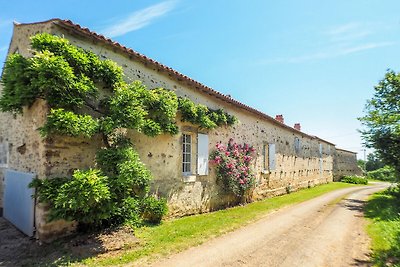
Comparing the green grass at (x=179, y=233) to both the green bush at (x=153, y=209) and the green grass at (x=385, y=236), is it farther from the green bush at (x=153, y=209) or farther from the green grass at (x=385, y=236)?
the green grass at (x=385, y=236)

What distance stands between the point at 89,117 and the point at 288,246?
5603 mm

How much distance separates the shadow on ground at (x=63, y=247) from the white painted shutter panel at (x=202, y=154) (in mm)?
3953

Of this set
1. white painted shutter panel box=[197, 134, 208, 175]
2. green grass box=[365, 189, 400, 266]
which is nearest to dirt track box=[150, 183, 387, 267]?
green grass box=[365, 189, 400, 266]

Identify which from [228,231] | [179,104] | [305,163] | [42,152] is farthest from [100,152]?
[305,163]

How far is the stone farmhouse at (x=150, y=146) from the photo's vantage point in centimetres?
604

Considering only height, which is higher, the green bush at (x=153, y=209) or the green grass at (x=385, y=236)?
the green bush at (x=153, y=209)

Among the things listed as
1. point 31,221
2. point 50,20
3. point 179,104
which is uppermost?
point 50,20

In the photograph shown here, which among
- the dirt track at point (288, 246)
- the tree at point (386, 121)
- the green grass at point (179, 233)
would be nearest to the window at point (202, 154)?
the green grass at point (179, 233)

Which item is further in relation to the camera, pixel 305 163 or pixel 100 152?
pixel 305 163

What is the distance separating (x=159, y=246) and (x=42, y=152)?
3430mm

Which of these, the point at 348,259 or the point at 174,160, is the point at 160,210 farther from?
the point at 348,259

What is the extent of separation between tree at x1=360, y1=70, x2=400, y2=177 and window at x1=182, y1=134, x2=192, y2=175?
11834 mm

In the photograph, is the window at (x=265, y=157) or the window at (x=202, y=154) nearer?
the window at (x=202, y=154)

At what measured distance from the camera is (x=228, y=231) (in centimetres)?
704
